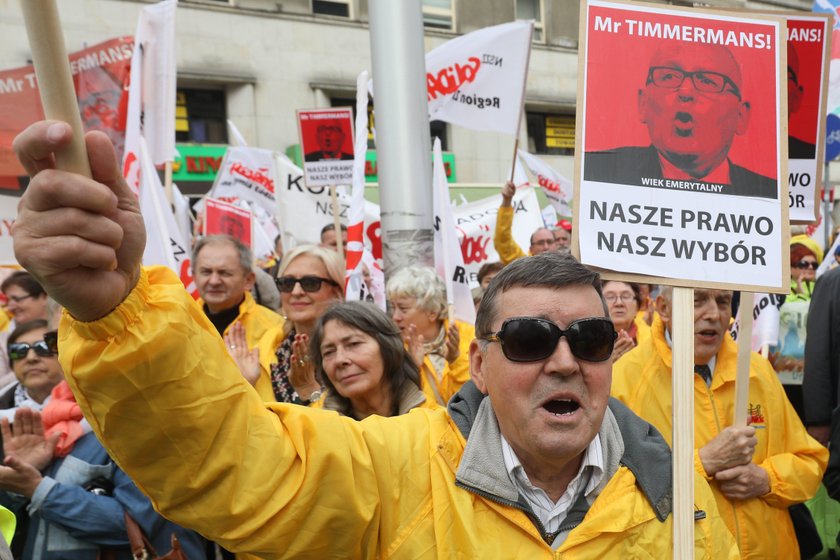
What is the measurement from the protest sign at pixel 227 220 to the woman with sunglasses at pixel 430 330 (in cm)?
270

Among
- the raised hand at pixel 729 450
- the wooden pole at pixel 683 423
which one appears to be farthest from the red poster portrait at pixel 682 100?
the raised hand at pixel 729 450

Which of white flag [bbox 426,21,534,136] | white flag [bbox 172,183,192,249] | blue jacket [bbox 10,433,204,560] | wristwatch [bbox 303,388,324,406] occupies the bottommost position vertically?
blue jacket [bbox 10,433,204,560]

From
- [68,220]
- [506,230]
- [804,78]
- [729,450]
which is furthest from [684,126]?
[506,230]

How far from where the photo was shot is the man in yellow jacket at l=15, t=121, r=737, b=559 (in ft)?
4.13

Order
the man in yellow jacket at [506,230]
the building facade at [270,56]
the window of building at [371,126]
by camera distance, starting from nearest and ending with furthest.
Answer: the man in yellow jacket at [506,230] < the building facade at [270,56] < the window of building at [371,126]

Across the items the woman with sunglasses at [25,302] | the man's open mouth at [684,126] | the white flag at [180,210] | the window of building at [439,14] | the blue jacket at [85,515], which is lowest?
the blue jacket at [85,515]

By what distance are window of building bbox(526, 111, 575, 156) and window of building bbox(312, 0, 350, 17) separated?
562 cm

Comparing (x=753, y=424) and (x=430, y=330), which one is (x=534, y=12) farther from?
(x=753, y=424)

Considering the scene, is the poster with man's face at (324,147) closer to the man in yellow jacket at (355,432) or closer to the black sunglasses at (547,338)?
the man in yellow jacket at (355,432)

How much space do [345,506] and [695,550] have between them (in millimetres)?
844

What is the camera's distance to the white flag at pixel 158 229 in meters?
4.66

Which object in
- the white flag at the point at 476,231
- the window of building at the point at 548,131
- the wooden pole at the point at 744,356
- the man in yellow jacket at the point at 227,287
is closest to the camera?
the wooden pole at the point at 744,356

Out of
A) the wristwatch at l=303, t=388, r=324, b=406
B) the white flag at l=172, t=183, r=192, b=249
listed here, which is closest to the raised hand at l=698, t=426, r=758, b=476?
the wristwatch at l=303, t=388, r=324, b=406

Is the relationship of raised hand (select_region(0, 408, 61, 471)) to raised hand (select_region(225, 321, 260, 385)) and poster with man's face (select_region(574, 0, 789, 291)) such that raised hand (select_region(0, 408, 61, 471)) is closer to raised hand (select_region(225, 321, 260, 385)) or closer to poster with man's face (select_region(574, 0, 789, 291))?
raised hand (select_region(225, 321, 260, 385))
